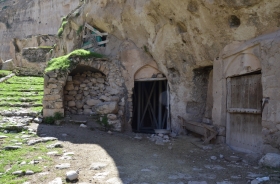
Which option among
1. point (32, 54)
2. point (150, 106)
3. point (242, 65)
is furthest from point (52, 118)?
point (32, 54)

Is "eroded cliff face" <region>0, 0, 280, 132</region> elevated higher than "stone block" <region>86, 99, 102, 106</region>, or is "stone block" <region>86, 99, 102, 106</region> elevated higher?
"eroded cliff face" <region>0, 0, 280, 132</region>

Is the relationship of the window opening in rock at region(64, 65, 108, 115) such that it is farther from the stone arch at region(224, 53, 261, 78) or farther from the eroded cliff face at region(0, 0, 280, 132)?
the stone arch at region(224, 53, 261, 78)

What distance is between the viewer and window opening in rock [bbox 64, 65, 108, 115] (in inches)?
368

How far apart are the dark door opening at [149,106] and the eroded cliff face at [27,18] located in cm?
3159

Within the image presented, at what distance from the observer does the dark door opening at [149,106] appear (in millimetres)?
11938

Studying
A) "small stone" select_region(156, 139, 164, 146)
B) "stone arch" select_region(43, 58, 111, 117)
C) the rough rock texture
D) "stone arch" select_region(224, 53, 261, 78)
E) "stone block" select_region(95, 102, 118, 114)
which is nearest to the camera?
"stone arch" select_region(224, 53, 261, 78)

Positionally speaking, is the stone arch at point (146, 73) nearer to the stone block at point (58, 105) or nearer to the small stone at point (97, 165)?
the stone block at point (58, 105)

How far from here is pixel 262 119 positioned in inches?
222

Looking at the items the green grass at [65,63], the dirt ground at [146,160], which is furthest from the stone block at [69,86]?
the dirt ground at [146,160]

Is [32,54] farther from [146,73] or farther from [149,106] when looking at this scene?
[146,73]

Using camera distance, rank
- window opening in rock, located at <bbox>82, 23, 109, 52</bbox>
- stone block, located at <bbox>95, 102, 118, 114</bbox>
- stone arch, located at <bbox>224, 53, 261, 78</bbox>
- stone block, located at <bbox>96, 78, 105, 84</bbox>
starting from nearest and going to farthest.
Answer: stone arch, located at <bbox>224, 53, 261, 78</bbox> → stone block, located at <bbox>95, 102, 118, 114</bbox> → stone block, located at <bbox>96, 78, 105, 84</bbox> → window opening in rock, located at <bbox>82, 23, 109, 52</bbox>

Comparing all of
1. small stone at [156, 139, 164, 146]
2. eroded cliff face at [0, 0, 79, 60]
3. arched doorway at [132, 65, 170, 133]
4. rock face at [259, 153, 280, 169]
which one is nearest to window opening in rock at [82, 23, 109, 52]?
arched doorway at [132, 65, 170, 133]

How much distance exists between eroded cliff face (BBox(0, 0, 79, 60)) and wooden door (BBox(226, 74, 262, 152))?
37.7 metres

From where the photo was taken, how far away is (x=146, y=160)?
5.61 m
